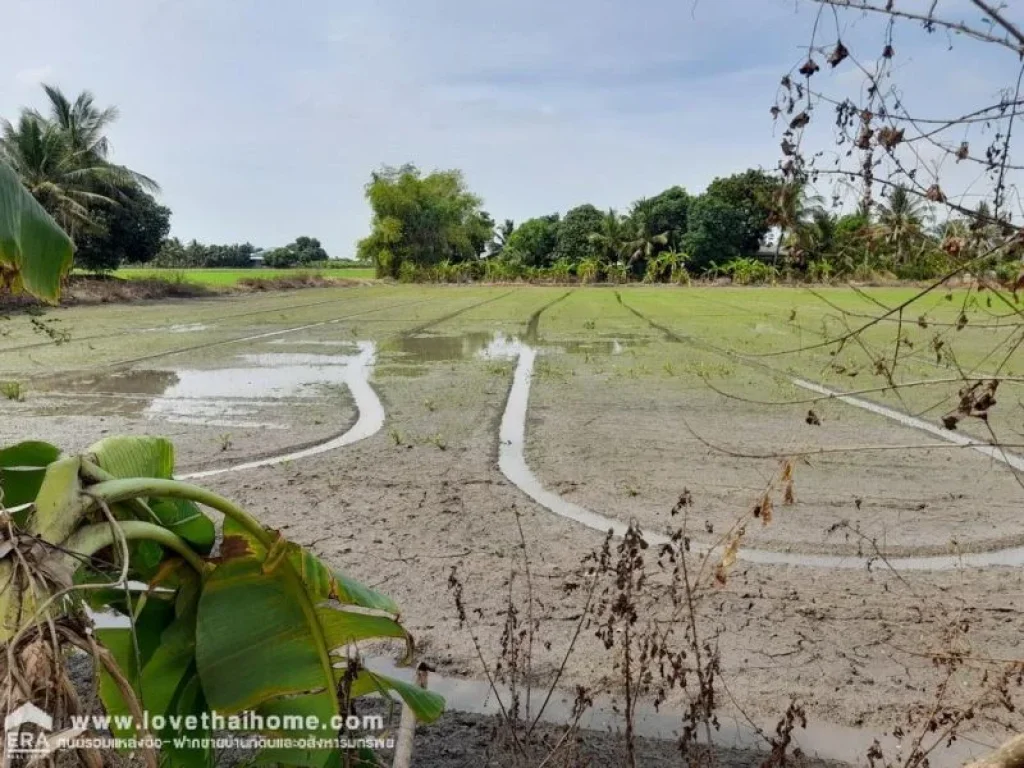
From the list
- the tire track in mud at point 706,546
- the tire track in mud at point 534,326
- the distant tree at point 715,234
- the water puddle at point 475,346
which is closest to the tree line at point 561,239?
the distant tree at point 715,234

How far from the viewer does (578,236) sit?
67000 mm

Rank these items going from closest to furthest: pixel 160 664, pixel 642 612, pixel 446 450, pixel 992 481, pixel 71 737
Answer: pixel 71 737 < pixel 160 664 < pixel 642 612 < pixel 992 481 < pixel 446 450

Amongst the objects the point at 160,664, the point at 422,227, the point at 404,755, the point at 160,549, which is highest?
the point at 422,227

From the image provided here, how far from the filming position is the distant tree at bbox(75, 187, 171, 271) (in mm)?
32562

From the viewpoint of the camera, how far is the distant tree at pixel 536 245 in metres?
71.6

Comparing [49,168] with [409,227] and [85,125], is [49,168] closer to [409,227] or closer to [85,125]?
[85,125]

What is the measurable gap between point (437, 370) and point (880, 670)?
415 inches

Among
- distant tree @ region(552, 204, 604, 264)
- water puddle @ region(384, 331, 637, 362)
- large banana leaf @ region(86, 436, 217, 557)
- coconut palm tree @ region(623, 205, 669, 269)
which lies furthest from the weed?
distant tree @ region(552, 204, 604, 264)

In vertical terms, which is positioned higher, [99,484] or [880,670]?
[99,484]

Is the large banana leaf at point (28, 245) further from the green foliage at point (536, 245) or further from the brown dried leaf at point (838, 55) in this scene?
the green foliage at point (536, 245)

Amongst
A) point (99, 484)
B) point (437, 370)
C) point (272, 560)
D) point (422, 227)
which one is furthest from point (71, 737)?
point (422, 227)

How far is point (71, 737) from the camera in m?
0.99

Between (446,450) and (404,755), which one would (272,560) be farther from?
(446,450)

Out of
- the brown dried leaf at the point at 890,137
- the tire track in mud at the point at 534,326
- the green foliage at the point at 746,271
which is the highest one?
the green foliage at the point at 746,271
